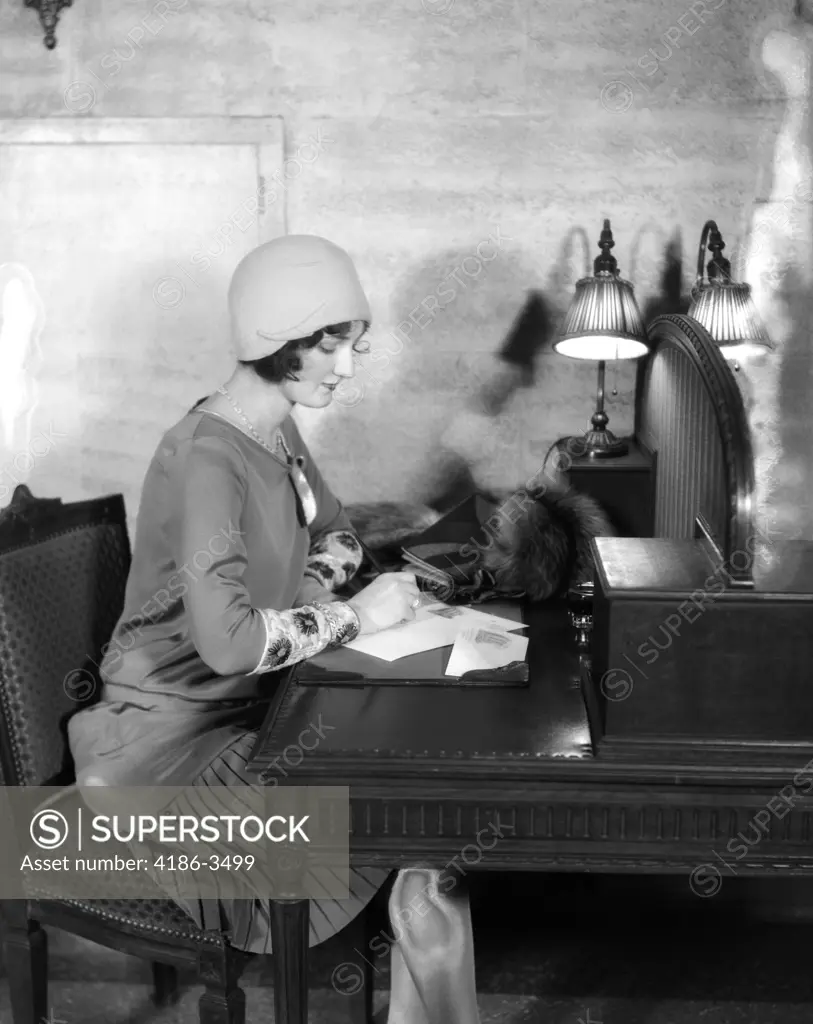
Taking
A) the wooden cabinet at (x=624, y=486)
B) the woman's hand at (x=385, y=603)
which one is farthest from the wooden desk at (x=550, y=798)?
the wooden cabinet at (x=624, y=486)

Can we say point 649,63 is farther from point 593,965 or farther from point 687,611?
point 593,965

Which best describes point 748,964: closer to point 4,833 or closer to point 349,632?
point 349,632

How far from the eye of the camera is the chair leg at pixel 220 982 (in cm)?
167

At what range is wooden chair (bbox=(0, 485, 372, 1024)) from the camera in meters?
1.70

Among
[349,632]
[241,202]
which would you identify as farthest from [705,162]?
[349,632]

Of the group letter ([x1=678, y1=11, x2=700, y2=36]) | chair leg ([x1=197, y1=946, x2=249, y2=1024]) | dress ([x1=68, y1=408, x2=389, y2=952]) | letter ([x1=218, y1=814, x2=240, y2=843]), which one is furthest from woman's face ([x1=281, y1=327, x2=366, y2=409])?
letter ([x1=678, y1=11, x2=700, y2=36])

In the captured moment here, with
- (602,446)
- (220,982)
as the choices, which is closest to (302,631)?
(220,982)

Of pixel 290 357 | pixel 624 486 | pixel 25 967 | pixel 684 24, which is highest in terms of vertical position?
pixel 684 24

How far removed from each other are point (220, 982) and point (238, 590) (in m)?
0.65

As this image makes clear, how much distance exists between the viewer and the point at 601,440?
2.73 m

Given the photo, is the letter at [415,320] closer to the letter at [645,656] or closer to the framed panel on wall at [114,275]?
the framed panel on wall at [114,275]

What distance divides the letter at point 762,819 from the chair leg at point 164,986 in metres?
1.34

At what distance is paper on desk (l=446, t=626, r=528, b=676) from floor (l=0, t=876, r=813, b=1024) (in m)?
0.86

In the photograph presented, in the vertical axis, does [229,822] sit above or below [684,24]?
below
